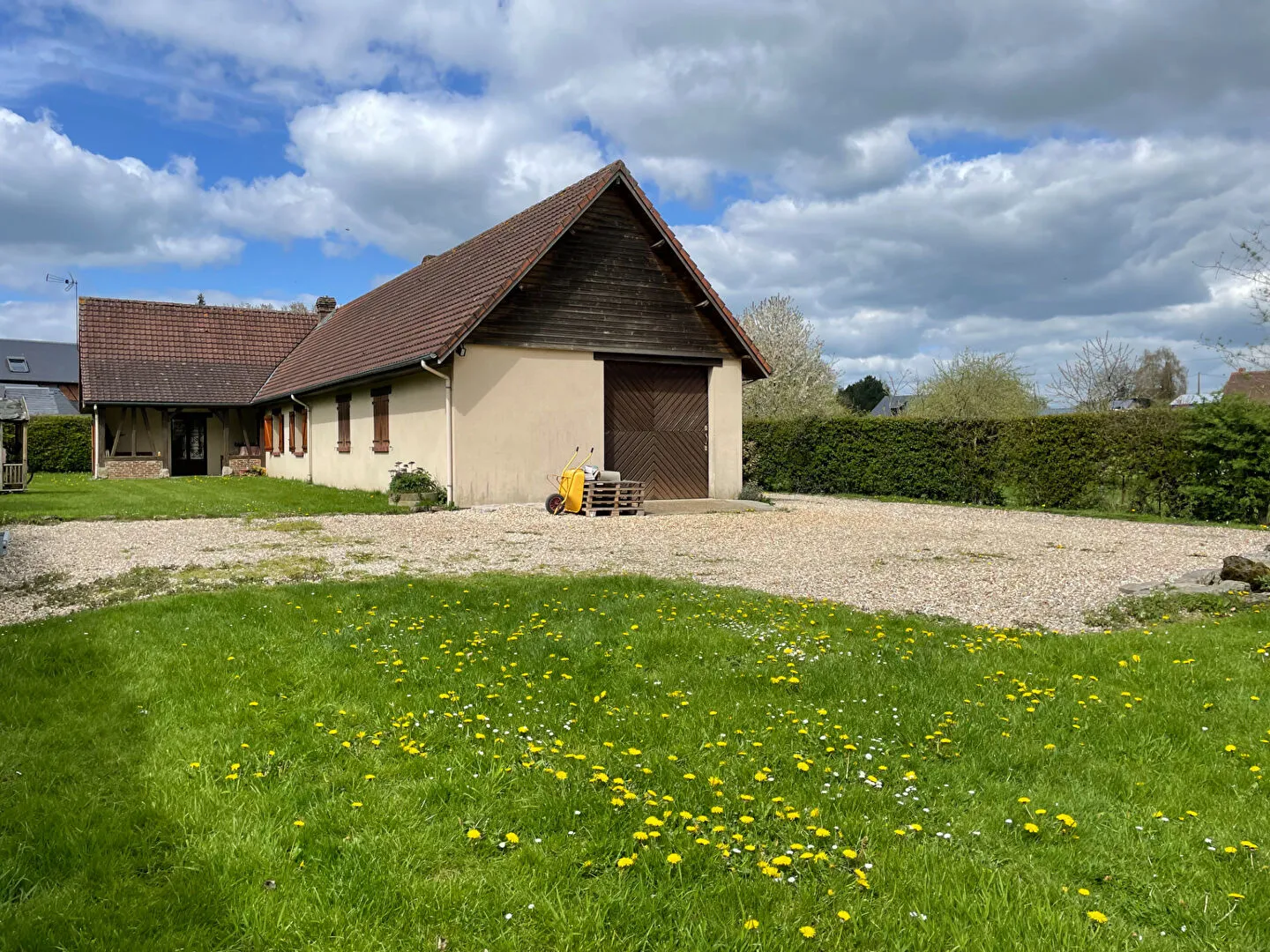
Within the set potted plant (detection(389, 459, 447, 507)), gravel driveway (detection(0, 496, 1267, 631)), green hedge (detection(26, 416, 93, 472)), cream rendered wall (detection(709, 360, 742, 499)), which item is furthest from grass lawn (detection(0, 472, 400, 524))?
cream rendered wall (detection(709, 360, 742, 499))

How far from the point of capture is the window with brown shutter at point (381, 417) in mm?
19484

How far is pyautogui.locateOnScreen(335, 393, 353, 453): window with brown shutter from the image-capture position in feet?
71.8

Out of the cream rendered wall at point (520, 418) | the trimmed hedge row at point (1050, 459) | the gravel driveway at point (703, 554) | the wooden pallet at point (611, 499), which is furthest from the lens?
the cream rendered wall at point (520, 418)

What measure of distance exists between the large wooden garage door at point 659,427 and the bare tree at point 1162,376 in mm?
44965

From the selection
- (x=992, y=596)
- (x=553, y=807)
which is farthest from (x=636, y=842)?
(x=992, y=596)

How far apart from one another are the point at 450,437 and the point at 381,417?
12.8 feet

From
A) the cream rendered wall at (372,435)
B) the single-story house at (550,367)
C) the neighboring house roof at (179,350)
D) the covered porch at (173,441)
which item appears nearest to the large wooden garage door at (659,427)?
the single-story house at (550,367)

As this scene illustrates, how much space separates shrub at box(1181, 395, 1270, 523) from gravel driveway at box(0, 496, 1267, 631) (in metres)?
1.38

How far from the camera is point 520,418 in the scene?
1742cm

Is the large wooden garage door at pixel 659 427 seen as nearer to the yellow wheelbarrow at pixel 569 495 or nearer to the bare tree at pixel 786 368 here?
the yellow wheelbarrow at pixel 569 495

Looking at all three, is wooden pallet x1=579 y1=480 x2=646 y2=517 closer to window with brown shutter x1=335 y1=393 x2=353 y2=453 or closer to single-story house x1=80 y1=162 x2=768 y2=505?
single-story house x1=80 y1=162 x2=768 y2=505

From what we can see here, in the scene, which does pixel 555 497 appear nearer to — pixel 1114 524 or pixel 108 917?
pixel 1114 524

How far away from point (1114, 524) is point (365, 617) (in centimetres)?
1330

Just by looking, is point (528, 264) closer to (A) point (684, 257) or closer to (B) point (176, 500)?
(A) point (684, 257)
